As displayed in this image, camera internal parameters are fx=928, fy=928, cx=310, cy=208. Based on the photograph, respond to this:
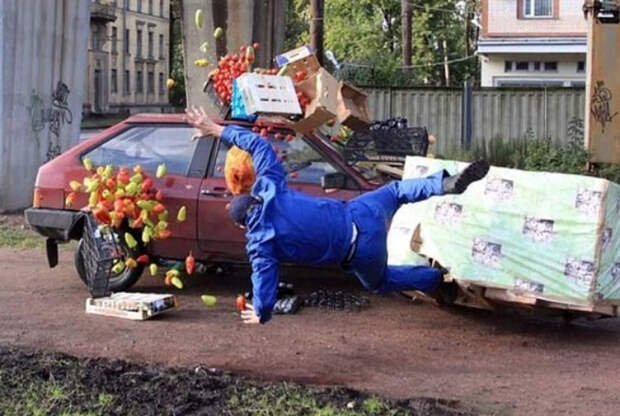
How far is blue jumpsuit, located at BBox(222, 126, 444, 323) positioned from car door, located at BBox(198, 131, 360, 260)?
174 cm

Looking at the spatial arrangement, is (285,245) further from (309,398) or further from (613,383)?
(613,383)

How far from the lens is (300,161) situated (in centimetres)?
832

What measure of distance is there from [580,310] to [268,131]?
309cm

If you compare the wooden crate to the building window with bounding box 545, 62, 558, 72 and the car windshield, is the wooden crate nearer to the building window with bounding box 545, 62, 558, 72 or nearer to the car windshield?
the car windshield

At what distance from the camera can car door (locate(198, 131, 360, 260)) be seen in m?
8.17

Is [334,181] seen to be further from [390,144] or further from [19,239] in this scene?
[19,239]

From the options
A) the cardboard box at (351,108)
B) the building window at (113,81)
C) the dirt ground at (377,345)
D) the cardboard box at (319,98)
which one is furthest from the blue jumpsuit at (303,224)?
the building window at (113,81)

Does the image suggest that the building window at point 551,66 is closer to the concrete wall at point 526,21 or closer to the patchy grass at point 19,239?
the concrete wall at point 526,21

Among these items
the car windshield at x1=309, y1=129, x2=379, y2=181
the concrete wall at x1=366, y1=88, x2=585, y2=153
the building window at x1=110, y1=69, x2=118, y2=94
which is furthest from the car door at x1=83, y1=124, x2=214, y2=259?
the building window at x1=110, y1=69, x2=118, y2=94

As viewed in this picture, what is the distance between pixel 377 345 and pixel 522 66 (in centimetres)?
2786

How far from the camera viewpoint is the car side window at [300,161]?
8273mm

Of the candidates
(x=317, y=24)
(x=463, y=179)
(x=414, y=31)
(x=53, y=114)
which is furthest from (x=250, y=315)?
(x=414, y=31)

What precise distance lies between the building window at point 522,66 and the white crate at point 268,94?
2703cm

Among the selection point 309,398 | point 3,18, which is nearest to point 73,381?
point 309,398
